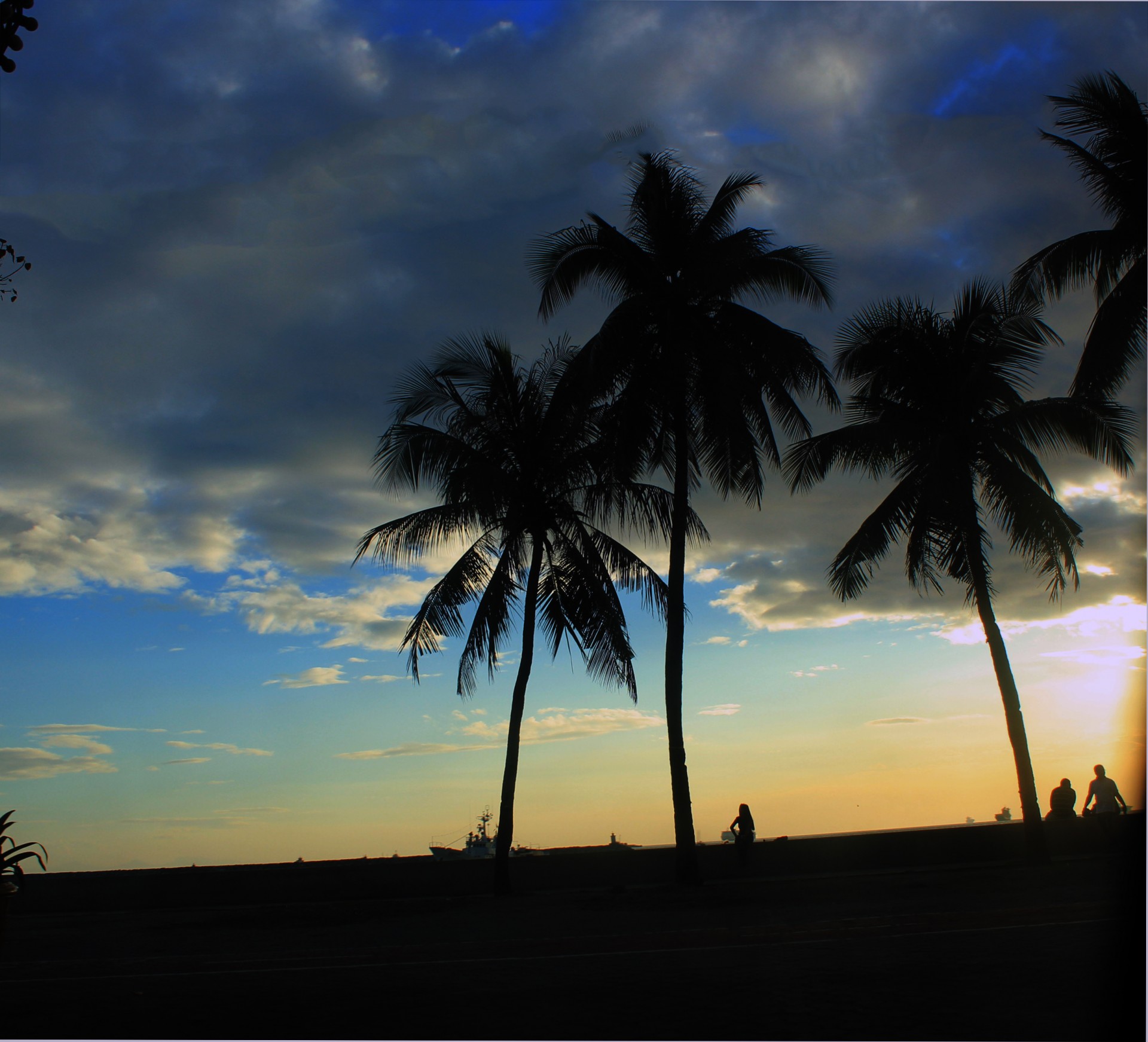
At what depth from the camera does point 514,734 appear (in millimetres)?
19016

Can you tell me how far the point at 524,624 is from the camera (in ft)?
65.2

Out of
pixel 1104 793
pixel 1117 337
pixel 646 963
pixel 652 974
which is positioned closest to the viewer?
pixel 652 974

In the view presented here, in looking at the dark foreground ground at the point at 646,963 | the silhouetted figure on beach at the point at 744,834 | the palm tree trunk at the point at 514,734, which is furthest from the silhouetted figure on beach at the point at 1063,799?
the palm tree trunk at the point at 514,734

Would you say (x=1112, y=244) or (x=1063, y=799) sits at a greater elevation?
(x=1112, y=244)

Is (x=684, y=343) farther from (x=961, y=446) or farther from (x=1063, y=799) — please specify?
(x=1063, y=799)

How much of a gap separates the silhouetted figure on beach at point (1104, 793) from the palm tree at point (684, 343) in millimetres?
6876

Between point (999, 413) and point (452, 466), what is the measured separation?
11.1m

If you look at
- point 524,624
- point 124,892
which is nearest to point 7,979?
point 124,892

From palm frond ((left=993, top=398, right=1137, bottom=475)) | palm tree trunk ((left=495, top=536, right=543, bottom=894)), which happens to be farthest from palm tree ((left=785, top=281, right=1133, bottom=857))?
palm tree trunk ((left=495, top=536, right=543, bottom=894))

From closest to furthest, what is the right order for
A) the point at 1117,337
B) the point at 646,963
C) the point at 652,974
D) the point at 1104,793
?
the point at 652,974 < the point at 646,963 < the point at 1117,337 < the point at 1104,793

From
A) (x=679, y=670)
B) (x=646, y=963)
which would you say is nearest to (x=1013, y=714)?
(x=679, y=670)

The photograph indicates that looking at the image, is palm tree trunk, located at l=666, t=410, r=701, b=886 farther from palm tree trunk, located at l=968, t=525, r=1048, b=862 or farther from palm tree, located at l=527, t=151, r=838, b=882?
palm tree trunk, located at l=968, t=525, r=1048, b=862

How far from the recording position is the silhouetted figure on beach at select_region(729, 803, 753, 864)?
17.2 metres

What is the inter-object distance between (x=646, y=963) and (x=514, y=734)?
11.8 m
